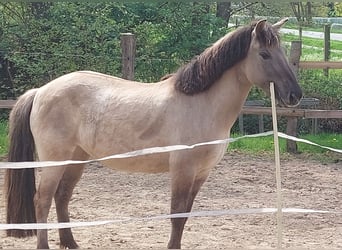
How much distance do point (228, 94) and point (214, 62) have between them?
232mm

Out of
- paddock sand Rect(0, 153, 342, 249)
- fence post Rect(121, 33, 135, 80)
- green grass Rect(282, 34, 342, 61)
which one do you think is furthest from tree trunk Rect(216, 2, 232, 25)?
paddock sand Rect(0, 153, 342, 249)

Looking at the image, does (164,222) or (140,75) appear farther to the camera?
(140,75)

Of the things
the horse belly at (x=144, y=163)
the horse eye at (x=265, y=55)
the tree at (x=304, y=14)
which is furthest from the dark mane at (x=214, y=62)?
the tree at (x=304, y=14)

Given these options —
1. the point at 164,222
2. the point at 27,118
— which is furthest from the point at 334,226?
the point at 27,118

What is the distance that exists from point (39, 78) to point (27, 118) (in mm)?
5634

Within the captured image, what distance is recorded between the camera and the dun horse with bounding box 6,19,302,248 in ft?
13.7

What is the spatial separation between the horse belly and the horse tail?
573mm

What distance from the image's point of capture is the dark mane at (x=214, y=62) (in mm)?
4270

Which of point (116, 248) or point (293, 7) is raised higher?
point (293, 7)

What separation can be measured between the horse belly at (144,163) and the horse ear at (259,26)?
3.25 feet

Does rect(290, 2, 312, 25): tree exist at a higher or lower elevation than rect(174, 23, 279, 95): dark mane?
higher

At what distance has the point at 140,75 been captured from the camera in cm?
1010

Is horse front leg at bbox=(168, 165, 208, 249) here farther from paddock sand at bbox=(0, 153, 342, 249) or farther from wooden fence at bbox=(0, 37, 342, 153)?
wooden fence at bbox=(0, 37, 342, 153)

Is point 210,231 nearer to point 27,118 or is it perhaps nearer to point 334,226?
point 334,226
